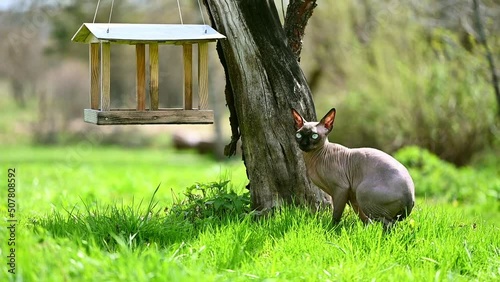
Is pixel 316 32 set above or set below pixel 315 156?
above

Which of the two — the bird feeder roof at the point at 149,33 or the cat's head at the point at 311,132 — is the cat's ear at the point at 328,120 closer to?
the cat's head at the point at 311,132

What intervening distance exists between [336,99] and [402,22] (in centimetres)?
244

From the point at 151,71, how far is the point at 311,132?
53.7 inches

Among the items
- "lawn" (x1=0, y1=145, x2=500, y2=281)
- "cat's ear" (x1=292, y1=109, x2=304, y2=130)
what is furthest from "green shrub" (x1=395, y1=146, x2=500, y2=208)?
"cat's ear" (x1=292, y1=109, x2=304, y2=130)

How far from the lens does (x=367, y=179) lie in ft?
19.5

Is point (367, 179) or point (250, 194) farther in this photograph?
point (250, 194)

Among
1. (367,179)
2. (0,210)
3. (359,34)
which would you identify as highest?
(359,34)

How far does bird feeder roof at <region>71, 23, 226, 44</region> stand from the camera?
5.86 metres

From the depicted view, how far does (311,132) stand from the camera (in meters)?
6.08

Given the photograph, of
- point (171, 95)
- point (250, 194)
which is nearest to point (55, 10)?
point (171, 95)

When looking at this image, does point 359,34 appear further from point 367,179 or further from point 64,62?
point 64,62

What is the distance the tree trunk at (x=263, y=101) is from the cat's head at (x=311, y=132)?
19.0 inches

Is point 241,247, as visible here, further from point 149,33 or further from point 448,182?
point 448,182

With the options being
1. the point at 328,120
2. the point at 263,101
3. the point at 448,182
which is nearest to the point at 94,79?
the point at 263,101
